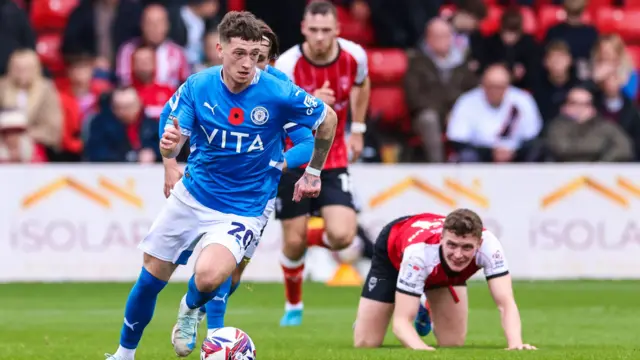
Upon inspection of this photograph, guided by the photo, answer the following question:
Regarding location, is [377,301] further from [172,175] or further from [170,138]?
[170,138]

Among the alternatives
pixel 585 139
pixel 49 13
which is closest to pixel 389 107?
pixel 585 139

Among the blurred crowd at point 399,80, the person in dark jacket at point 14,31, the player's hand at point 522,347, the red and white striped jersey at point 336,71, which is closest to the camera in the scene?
the player's hand at point 522,347

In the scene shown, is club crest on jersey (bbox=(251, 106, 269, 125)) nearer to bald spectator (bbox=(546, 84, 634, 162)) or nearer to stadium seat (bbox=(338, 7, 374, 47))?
bald spectator (bbox=(546, 84, 634, 162))

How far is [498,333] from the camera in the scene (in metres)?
11.6

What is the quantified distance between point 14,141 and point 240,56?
9572 mm

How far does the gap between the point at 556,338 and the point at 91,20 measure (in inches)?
420

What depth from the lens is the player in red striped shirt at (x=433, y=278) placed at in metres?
9.40

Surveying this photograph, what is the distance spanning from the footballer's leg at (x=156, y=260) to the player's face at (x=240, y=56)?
878 mm

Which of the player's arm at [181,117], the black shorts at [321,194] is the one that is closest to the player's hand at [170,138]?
the player's arm at [181,117]

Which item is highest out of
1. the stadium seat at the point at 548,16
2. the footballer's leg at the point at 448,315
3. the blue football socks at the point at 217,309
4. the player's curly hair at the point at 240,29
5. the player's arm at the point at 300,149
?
the player's curly hair at the point at 240,29

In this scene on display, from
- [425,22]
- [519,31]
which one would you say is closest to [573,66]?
[519,31]

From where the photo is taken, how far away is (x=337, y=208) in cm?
1230

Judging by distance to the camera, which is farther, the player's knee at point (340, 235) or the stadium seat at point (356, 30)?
the stadium seat at point (356, 30)

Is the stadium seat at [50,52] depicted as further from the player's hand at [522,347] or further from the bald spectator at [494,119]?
the player's hand at [522,347]
